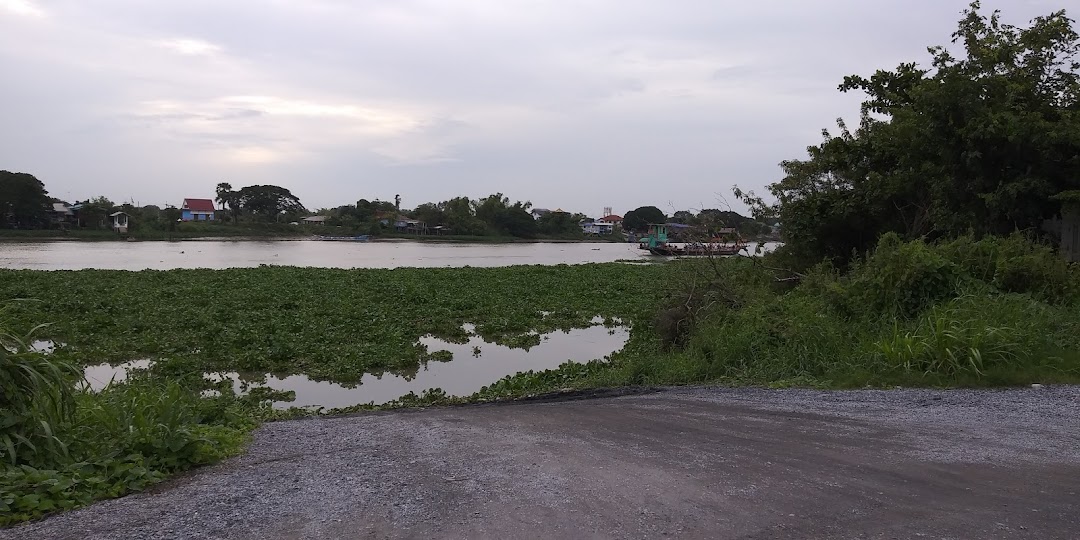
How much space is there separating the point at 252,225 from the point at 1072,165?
321ft

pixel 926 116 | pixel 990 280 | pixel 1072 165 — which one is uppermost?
pixel 926 116

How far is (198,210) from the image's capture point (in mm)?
101750

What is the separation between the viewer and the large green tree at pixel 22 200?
224 ft

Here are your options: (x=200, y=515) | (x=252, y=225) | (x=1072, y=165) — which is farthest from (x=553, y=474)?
(x=252, y=225)

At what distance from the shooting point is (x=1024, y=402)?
683cm

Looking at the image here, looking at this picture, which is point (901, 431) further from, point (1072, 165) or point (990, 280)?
point (1072, 165)

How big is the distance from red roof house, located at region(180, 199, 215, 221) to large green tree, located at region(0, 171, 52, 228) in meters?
26.6

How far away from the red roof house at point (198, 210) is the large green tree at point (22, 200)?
26571mm

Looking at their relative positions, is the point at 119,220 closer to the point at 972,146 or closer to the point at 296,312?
the point at 296,312

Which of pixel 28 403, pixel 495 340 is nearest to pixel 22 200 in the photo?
pixel 495 340

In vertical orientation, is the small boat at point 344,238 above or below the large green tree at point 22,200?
below

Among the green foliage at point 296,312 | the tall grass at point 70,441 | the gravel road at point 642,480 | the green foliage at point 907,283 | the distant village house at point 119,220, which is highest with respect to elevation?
the distant village house at point 119,220

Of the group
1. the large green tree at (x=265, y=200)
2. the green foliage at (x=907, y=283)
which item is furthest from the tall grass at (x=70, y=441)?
the large green tree at (x=265, y=200)

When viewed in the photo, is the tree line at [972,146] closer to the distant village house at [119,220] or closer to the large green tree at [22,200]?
the large green tree at [22,200]
